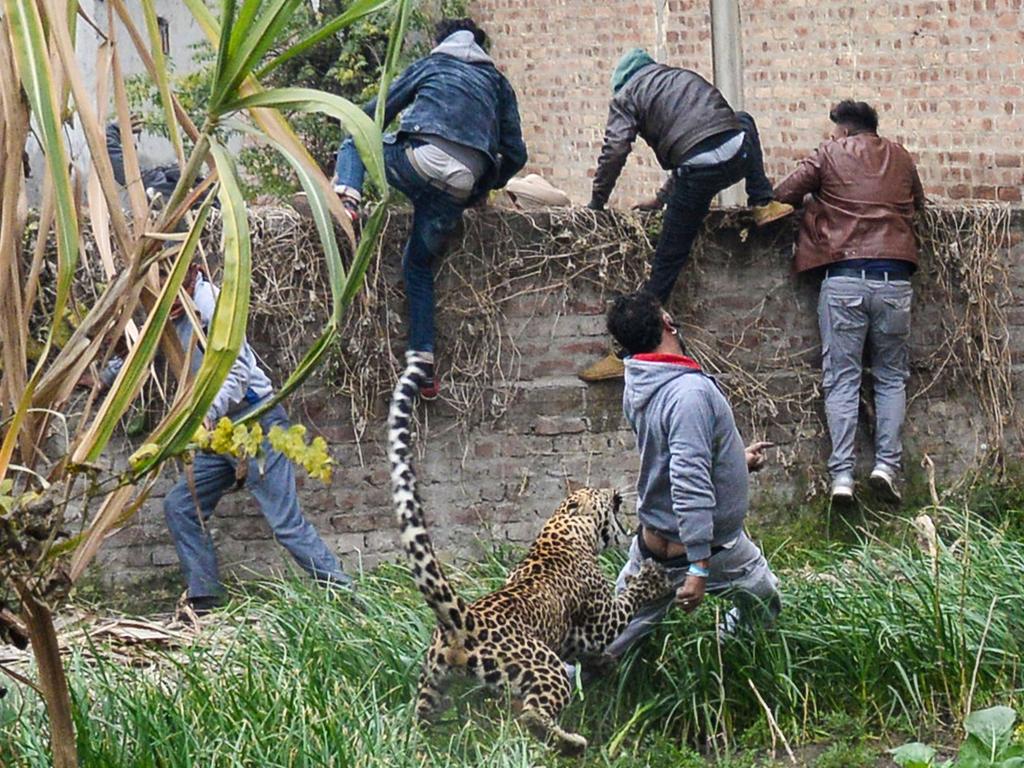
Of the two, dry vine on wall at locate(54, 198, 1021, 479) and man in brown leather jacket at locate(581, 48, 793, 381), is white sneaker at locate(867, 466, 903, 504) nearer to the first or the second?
dry vine on wall at locate(54, 198, 1021, 479)

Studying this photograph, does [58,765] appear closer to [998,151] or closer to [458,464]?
[458,464]

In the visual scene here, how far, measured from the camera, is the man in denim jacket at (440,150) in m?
8.76

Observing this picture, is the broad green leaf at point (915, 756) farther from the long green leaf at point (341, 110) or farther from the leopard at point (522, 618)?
the long green leaf at point (341, 110)

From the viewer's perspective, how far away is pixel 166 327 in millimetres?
4621

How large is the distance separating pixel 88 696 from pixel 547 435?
4.27 m

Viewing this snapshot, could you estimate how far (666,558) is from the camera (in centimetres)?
698

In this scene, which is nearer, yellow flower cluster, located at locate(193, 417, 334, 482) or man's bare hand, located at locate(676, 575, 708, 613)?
yellow flower cluster, located at locate(193, 417, 334, 482)

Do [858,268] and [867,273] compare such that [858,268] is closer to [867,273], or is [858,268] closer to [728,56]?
[867,273]

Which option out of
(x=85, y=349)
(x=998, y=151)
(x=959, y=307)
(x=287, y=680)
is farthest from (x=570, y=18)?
(x=85, y=349)

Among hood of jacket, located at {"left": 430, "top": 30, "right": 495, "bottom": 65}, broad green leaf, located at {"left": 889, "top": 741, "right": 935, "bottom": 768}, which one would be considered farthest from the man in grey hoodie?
hood of jacket, located at {"left": 430, "top": 30, "right": 495, "bottom": 65}

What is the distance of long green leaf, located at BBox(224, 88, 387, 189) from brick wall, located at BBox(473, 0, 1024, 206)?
27.6 ft

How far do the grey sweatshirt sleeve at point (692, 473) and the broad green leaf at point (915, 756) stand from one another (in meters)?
1.18

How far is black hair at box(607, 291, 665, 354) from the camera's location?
6.71 meters

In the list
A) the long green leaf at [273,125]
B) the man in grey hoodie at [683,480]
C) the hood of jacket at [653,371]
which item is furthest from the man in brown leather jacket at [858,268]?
the long green leaf at [273,125]
